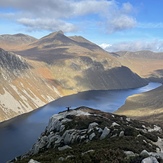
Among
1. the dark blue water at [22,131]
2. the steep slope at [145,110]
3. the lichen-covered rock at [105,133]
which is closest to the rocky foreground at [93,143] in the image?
the lichen-covered rock at [105,133]

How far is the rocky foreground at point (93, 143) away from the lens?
2852 cm

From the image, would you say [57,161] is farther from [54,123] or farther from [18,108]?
[18,108]

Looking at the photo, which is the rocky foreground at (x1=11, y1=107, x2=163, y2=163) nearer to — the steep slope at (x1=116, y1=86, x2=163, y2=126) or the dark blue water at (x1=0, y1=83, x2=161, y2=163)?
the dark blue water at (x1=0, y1=83, x2=161, y2=163)

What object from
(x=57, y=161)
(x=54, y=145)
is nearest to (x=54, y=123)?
(x=54, y=145)

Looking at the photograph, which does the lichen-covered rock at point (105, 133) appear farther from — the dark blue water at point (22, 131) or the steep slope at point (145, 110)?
the steep slope at point (145, 110)

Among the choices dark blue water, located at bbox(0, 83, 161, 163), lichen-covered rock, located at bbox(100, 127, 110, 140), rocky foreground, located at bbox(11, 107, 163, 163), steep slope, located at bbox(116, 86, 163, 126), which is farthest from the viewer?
steep slope, located at bbox(116, 86, 163, 126)

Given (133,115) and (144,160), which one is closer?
(144,160)

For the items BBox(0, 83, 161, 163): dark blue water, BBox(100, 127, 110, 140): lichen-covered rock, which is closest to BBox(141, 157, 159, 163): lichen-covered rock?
BBox(100, 127, 110, 140): lichen-covered rock

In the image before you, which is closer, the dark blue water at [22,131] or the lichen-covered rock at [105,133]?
the lichen-covered rock at [105,133]

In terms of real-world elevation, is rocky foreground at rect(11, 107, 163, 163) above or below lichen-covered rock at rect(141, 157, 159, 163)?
below

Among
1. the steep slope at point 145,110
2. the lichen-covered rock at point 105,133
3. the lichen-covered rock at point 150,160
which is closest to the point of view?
the lichen-covered rock at point 150,160

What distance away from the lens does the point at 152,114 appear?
502 ft

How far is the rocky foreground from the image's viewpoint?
2852cm

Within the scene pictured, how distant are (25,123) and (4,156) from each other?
46448mm
